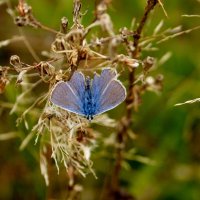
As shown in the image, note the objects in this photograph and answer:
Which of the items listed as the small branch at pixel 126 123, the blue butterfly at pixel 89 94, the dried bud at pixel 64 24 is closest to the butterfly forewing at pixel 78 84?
the blue butterfly at pixel 89 94

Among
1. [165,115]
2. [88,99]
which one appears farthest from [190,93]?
[88,99]

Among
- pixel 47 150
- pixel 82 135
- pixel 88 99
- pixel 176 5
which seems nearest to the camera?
pixel 88 99

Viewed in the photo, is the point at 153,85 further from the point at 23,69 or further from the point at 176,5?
the point at 176,5

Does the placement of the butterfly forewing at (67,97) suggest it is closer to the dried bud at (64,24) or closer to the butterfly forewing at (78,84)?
the butterfly forewing at (78,84)

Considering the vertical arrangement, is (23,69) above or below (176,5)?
above

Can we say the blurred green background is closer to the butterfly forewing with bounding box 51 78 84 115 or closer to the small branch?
the small branch

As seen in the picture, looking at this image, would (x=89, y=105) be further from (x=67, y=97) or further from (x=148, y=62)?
(x=148, y=62)

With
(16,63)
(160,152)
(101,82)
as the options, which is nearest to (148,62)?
(101,82)
